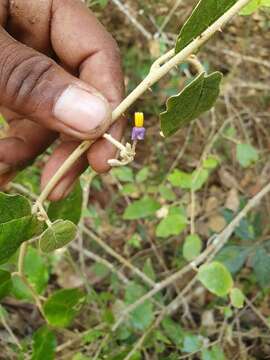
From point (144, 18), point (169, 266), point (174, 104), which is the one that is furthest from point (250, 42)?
point (174, 104)

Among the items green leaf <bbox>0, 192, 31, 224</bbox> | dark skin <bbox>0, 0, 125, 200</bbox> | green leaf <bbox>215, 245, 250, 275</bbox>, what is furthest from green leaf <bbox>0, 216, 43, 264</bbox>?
green leaf <bbox>215, 245, 250, 275</bbox>

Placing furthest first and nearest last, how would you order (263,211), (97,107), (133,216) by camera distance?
(263,211) < (133,216) < (97,107)

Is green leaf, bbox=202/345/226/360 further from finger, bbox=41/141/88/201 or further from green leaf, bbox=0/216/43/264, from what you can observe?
green leaf, bbox=0/216/43/264

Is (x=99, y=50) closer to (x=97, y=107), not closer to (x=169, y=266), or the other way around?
(x=97, y=107)

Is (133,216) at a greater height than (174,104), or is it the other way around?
(174,104)

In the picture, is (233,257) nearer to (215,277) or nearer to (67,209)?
(215,277)

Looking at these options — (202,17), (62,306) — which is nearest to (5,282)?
(62,306)

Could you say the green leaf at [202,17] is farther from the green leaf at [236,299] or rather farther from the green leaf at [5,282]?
the green leaf at [236,299]
